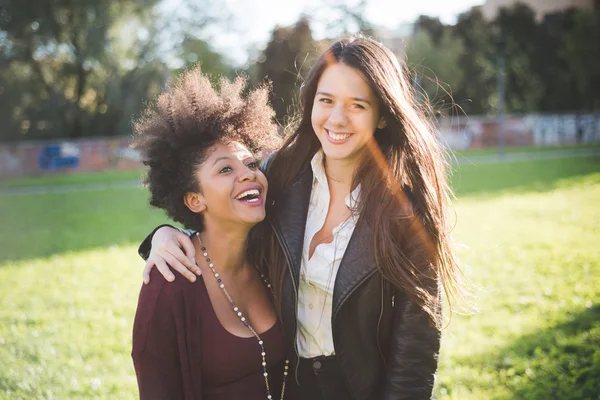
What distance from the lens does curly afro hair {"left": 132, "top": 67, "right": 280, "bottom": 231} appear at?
2.98 metres

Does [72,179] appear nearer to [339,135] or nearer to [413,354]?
[339,135]

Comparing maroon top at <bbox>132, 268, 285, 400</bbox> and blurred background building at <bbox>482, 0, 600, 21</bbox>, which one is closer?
maroon top at <bbox>132, 268, 285, 400</bbox>

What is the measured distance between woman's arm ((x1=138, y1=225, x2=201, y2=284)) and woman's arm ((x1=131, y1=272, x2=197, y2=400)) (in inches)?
4.4

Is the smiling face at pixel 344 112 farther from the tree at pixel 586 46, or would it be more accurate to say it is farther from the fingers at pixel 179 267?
the tree at pixel 586 46

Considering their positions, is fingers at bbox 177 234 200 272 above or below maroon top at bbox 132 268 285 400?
above

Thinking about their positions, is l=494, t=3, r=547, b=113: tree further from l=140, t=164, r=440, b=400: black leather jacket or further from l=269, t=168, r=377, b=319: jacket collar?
l=140, t=164, r=440, b=400: black leather jacket

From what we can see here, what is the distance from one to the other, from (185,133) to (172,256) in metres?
0.69

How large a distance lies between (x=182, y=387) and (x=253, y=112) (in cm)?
161

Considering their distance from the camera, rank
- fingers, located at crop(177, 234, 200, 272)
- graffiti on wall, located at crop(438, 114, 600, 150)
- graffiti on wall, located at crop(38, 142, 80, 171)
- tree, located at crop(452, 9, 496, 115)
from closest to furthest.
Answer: fingers, located at crop(177, 234, 200, 272) < graffiti on wall, located at crop(38, 142, 80, 171) < graffiti on wall, located at crop(438, 114, 600, 150) < tree, located at crop(452, 9, 496, 115)

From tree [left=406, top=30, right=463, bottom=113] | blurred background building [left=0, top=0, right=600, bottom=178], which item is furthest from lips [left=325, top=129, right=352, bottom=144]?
tree [left=406, top=30, right=463, bottom=113]

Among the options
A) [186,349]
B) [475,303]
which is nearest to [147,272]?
[186,349]

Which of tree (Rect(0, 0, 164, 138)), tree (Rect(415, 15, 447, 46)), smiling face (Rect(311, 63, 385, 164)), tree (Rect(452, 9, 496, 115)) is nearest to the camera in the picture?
smiling face (Rect(311, 63, 385, 164))

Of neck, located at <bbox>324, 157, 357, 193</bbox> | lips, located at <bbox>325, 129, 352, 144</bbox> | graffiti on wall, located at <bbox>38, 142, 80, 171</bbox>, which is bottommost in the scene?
neck, located at <bbox>324, 157, 357, 193</bbox>

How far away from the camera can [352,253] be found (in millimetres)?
2742
